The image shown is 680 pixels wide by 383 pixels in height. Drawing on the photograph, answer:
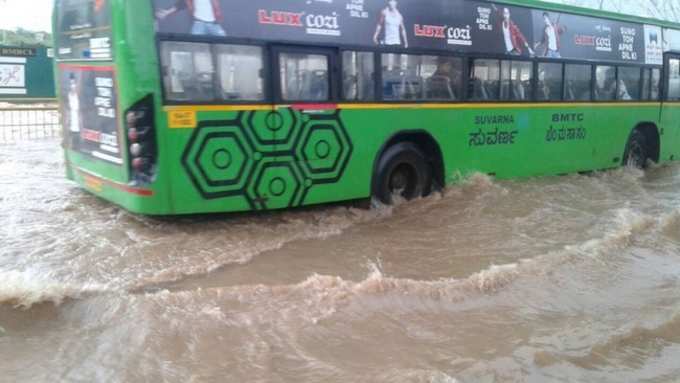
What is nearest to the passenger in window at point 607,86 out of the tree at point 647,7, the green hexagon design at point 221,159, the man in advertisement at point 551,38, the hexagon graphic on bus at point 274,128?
the man in advertisement at point 551,38

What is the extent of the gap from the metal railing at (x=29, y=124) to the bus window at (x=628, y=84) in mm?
11541

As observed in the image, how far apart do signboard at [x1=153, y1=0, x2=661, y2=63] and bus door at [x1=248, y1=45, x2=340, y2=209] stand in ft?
0.78

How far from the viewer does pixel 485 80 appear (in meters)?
9.25

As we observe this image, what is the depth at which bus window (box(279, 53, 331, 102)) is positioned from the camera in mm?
7012

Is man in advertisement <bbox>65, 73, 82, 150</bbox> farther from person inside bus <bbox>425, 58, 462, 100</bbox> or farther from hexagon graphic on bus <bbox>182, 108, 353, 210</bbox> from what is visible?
person inside bus <bbox>425, 58, 462, 100</bbox>

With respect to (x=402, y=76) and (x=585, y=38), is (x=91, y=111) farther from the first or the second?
(x=585, y=38)

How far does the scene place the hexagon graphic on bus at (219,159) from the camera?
20.9 feet

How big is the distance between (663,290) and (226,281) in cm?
399

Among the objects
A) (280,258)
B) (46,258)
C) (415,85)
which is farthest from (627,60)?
(46,258)

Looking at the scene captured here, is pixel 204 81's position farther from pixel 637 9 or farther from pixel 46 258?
pixel 637 9

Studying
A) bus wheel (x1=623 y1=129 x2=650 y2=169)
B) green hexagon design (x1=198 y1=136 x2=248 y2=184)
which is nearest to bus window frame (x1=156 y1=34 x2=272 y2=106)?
green hexagon design (x1=198 y1=136 x2=248 y2=184)

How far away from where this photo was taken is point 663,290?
6.16 m

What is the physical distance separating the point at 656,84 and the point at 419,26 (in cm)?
644

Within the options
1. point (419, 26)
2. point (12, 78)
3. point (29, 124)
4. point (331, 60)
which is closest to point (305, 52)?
point (331, 60)
